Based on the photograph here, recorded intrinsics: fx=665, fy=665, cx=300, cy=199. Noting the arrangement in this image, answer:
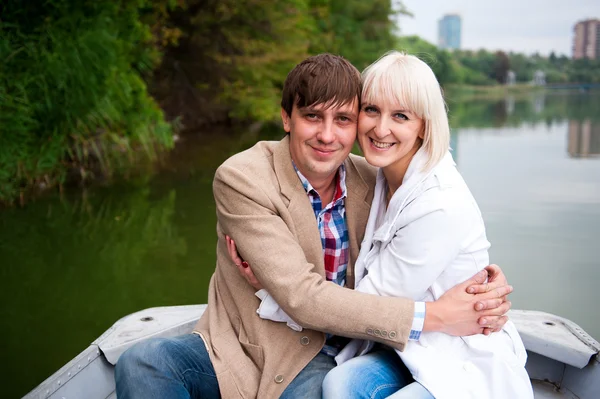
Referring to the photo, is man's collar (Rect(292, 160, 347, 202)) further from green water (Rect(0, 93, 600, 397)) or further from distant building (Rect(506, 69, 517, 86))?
distant building (Rect(506, 69, 517, 86))

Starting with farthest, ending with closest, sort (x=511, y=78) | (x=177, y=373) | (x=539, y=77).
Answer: (x=511, y=78) < (x=539, y=77) < (x=177, y=373)

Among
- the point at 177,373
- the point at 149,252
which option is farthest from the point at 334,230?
the point at 149,252

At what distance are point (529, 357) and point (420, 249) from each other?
970 millimetres

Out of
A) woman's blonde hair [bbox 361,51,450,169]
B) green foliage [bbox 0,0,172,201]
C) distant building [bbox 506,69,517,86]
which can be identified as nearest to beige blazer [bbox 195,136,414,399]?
woman's blonde hair [bbox 361,51,450,169]

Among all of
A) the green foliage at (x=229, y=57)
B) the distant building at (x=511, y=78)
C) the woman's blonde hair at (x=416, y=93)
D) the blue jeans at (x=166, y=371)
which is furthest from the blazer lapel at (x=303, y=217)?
the distant building at (x=511, y=78)

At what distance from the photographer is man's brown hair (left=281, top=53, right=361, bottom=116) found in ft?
6.52

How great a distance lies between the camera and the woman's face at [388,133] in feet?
6.45

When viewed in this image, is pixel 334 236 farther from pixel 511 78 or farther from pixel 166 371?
pixel 511 78

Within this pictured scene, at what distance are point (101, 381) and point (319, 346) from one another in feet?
2.67

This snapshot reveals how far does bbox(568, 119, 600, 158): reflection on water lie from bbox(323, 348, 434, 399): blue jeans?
1283 centimetres

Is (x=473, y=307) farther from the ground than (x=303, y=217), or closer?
closer

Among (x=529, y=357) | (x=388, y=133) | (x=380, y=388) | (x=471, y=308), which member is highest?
(x=388, y=133)

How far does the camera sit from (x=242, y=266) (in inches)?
80.1

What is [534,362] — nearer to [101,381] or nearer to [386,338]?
[386,338]
